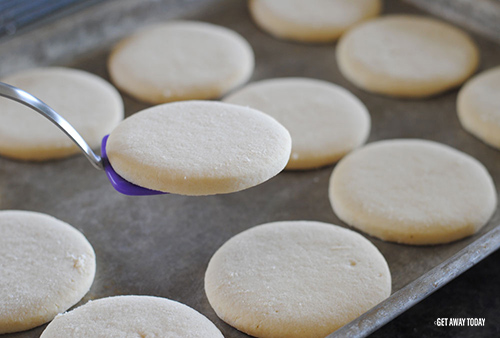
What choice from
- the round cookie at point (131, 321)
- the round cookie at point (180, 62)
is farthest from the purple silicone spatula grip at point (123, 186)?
the round cookie at point (180, 62)

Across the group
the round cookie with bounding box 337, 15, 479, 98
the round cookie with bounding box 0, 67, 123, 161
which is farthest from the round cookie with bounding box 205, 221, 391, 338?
the round cookie with bounding box 337, 15, 479, 98

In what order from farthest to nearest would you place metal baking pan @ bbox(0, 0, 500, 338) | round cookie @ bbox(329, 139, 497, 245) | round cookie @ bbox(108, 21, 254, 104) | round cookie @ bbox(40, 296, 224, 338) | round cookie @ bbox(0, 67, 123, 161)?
round cookie @ bbox(108, 21, 254, 104)
round cookie @ bbox(0, 67, 123, 161)
round cookie @ bbox(329, 139, 497, 245)
metal baking pan @ bbox(0, 0, 500, 338)
round cookie @ bbox(40, 296, 224, 338)

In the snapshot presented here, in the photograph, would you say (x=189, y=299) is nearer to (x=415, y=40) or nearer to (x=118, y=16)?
(x=118, y=16)

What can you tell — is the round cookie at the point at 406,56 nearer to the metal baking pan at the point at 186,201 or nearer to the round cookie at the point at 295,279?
the metal baking pan at the point at 186,201

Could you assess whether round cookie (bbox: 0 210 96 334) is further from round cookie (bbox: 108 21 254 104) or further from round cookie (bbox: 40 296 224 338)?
round cookie (bbox: 108 21 254 104)

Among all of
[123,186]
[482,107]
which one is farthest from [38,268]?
[482,107]
